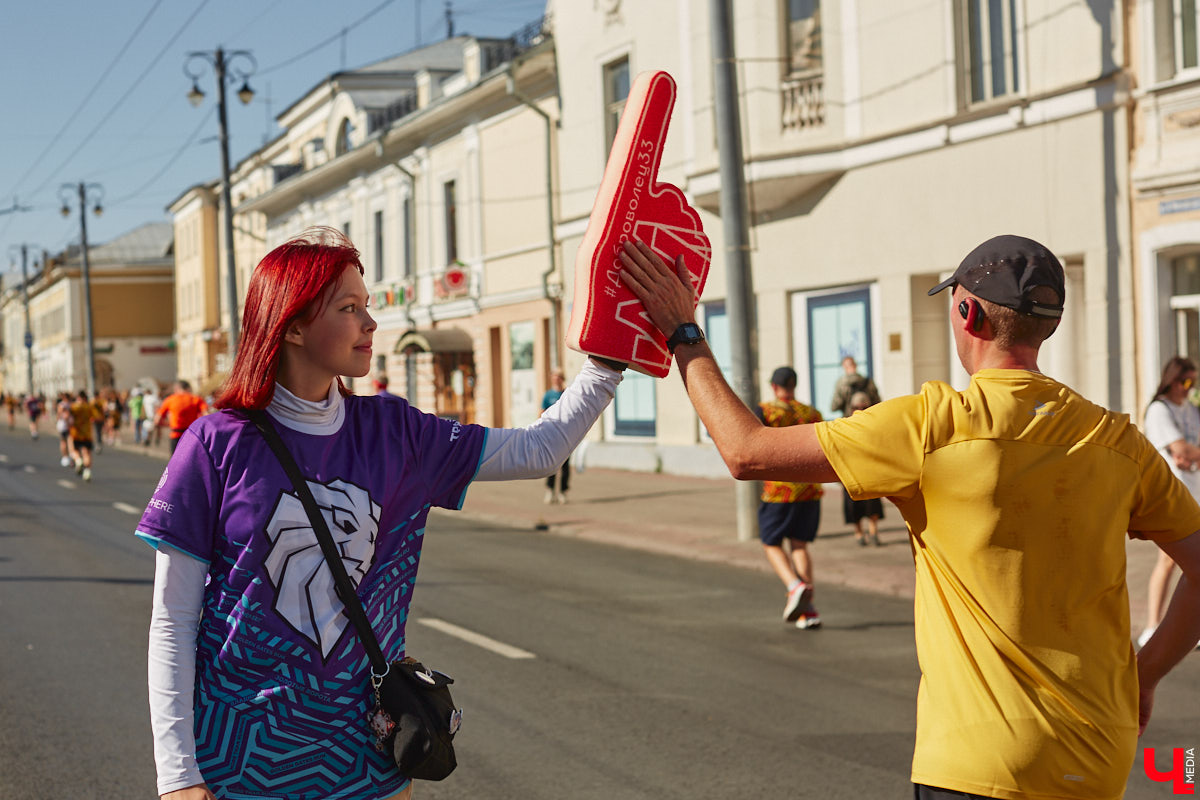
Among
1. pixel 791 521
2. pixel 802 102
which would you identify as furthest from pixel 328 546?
pixel 802 102

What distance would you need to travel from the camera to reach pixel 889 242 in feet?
60.5

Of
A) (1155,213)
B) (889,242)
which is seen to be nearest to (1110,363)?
(1155,213)

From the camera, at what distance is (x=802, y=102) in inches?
770

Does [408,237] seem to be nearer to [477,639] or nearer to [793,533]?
[793,533]

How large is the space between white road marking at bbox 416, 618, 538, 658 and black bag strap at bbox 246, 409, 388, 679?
5910 millimetres

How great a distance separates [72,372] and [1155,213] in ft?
288

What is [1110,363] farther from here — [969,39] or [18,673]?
[18,673]

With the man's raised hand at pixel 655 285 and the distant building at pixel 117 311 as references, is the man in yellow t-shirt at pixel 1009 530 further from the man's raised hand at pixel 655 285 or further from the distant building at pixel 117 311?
the distant building at pixel 117 311

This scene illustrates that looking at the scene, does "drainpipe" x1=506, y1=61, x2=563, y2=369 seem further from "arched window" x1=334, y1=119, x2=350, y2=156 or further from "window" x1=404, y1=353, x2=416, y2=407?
"arched window" x1=334, y1=119, x2=350, y2=156

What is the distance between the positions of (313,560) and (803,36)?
18587 millimetres

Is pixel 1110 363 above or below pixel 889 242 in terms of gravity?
below

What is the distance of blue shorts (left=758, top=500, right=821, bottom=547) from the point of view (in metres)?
9.48
